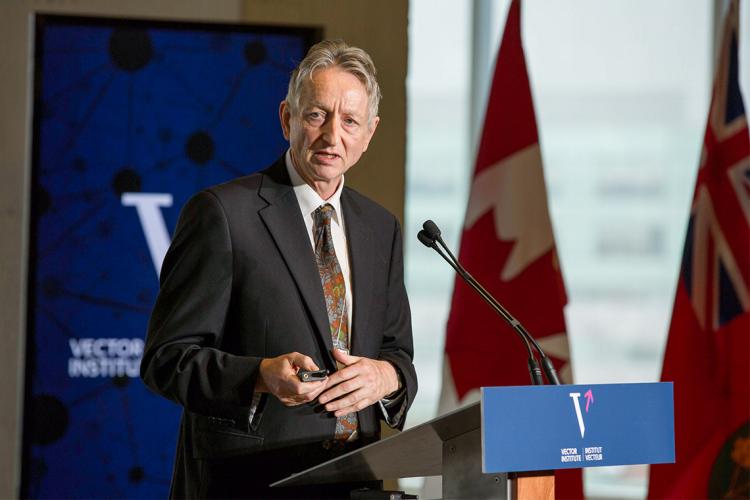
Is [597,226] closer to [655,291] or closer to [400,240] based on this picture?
[655,291]

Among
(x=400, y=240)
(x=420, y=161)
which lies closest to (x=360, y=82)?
(x=400, y=240)

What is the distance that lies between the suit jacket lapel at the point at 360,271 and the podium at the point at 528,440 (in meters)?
0.35

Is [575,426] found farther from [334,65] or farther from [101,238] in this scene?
[101,238]

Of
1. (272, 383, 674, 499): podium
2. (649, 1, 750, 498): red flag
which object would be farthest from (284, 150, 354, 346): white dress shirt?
(649, 1, 750, 498): red flag

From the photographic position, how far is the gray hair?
2.00 m

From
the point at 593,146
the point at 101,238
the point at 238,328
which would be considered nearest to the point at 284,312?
the point at 238,328

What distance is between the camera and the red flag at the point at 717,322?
3621 mm

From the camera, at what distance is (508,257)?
380cm

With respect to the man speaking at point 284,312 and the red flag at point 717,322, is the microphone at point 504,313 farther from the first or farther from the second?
the red flag at point 717,322

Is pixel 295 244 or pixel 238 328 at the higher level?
pixel 295 244

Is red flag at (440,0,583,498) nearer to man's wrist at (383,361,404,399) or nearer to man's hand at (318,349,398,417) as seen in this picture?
man's wrist at (383,361,404,399)

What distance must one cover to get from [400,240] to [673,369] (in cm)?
193

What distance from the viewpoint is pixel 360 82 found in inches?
79.5

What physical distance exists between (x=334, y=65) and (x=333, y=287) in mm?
462
